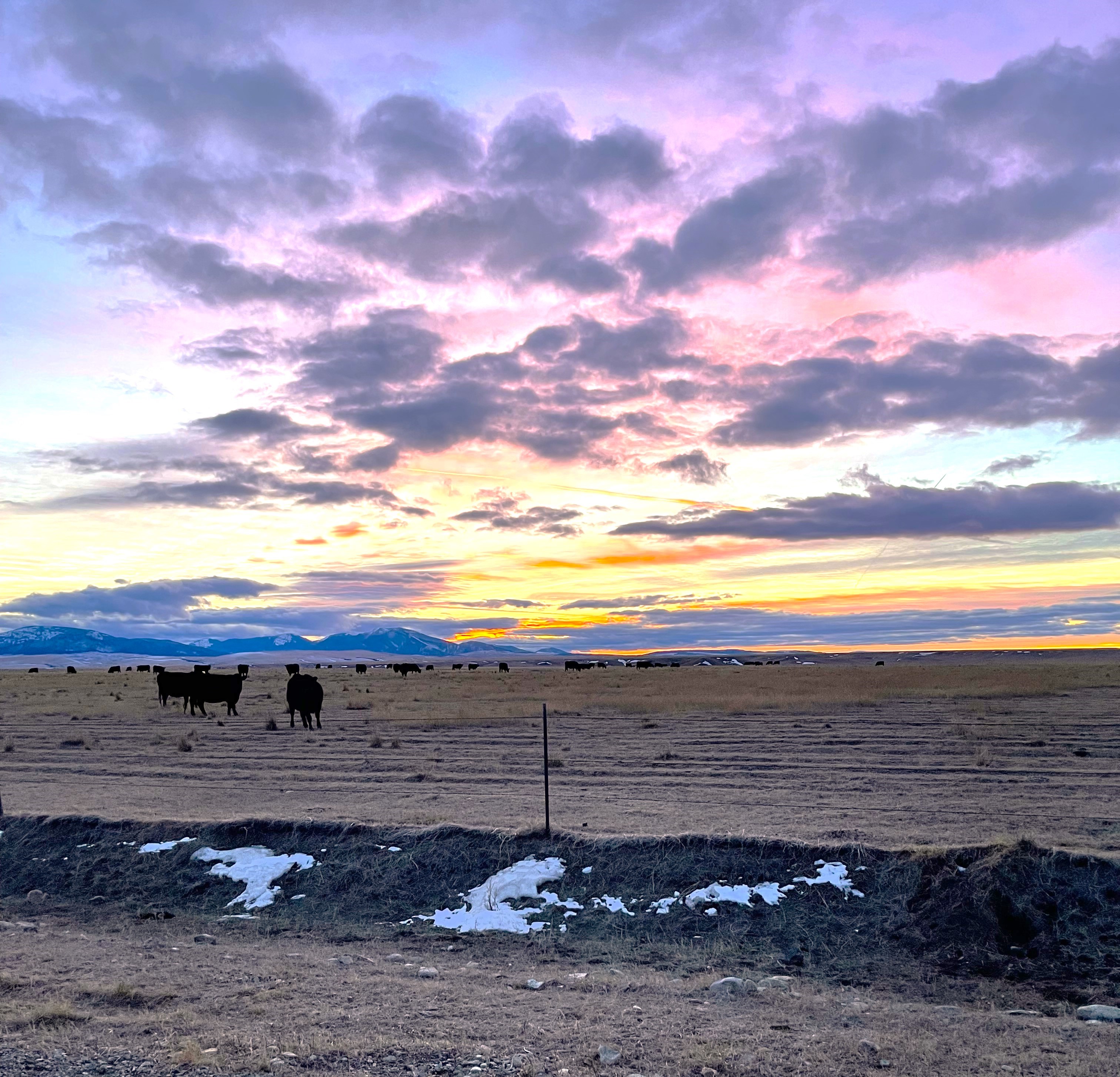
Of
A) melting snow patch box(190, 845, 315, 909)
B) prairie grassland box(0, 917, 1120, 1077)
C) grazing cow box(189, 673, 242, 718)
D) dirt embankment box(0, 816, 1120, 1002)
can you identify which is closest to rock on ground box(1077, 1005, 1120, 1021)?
prairie grassland box(0, 917, 1120, 1077)

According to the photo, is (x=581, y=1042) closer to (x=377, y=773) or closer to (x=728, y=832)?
(x=728, y=832)

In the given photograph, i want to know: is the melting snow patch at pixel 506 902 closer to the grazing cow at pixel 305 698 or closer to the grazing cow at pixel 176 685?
the grazing cow at pixel 305 698

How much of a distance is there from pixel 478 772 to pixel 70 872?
918 cm

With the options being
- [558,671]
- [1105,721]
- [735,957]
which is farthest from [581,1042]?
[558,671]

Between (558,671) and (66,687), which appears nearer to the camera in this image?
(66,687)

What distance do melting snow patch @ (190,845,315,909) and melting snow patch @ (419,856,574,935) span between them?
234 cm

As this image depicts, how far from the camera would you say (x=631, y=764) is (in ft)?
73.5

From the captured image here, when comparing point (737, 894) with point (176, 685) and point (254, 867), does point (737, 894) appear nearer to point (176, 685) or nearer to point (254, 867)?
point (254, 867)

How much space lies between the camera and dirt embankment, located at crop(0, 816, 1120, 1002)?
978 centimetres

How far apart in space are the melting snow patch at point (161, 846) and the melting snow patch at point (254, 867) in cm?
44

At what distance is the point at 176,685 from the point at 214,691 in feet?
13.1

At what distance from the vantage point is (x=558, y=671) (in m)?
111

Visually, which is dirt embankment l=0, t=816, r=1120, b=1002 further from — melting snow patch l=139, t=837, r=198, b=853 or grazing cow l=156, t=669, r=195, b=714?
grazing cow l=156, t=669, r=195, b=714

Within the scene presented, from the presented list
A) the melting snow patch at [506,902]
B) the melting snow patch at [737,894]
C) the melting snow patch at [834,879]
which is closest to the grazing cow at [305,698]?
the melting snow patch at [506,902]
